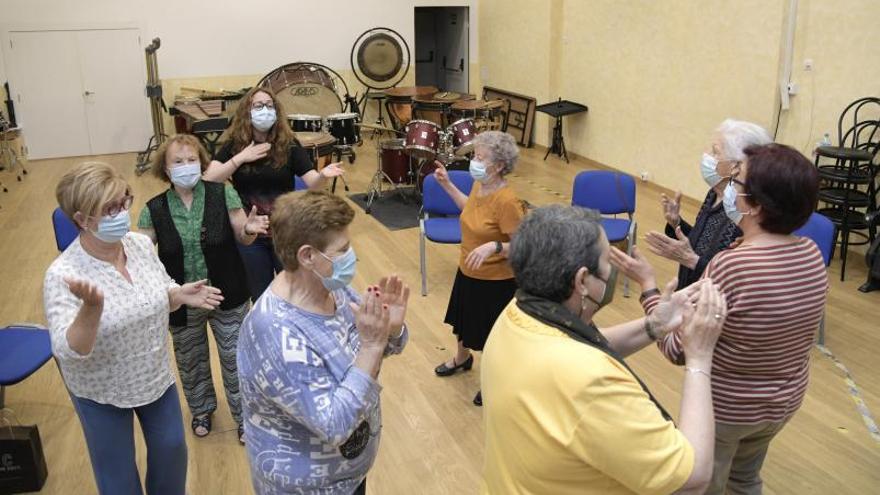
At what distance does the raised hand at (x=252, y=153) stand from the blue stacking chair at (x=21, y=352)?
1.26m

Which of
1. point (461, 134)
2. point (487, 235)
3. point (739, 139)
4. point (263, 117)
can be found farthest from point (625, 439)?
point (461, 134)

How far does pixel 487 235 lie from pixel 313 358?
2.01 metres

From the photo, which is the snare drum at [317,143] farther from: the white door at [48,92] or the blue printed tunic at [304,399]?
the blue printed tunic at [304,399]

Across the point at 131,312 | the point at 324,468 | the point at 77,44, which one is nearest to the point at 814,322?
the point at 324,468

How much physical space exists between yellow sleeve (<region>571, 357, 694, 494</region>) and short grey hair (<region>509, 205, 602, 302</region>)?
0.24 m

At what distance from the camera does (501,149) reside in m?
3.63

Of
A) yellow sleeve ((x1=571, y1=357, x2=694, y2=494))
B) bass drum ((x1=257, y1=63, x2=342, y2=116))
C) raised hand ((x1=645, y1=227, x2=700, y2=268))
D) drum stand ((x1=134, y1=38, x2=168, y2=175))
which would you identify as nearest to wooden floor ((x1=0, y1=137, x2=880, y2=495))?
yellow sleeve ((x1=571, y1=357, x2=694, y2=494))

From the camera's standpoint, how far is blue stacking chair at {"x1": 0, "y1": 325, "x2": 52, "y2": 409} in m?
3.30

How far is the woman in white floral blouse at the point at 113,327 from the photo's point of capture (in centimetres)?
226

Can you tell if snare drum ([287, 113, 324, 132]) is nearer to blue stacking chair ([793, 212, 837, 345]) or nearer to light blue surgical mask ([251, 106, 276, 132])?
light blue surgical mask ([251, 106, 276, 132])

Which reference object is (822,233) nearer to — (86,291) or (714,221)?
(714,221)

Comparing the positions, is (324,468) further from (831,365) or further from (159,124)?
(159,124)

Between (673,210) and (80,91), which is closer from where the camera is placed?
(673,210)

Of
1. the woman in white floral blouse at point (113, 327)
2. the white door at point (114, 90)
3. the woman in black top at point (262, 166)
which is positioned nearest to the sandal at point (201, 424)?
the woman in black top at point (262, 166)
